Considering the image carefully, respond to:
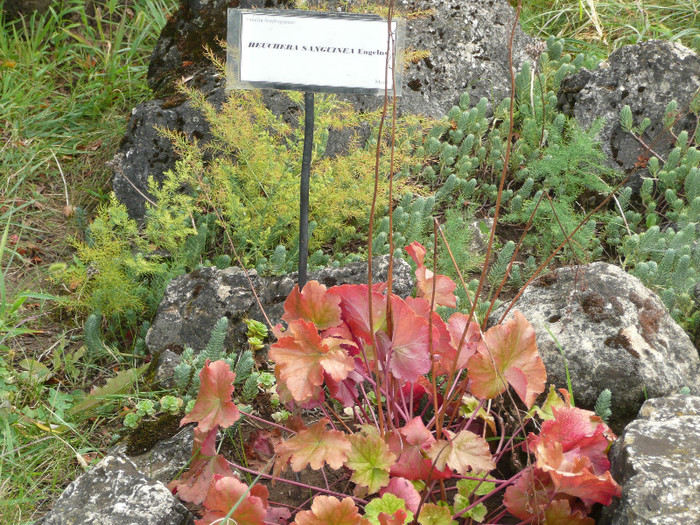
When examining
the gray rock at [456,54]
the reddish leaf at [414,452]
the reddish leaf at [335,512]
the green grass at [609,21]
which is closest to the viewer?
the reddish leaf at [335,512]

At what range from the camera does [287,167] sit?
3.05 m

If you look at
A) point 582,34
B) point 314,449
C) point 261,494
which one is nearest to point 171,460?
point 261,494

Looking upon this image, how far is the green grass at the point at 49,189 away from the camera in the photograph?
2.36 m

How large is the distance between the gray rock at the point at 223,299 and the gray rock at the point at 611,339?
55 centimetres

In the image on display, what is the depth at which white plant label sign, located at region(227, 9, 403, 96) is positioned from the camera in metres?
2.29

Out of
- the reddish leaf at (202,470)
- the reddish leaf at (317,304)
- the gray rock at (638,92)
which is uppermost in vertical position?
the gray rock at (638,92)

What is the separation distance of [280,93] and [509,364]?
7.37ft

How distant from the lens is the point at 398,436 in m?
1.84

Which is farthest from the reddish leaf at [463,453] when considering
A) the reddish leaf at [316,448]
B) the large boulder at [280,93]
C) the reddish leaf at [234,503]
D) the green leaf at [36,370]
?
the large boulder at [280,93]

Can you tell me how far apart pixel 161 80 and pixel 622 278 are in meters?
2.68

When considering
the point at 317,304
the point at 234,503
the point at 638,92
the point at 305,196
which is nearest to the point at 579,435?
the point at 317,304

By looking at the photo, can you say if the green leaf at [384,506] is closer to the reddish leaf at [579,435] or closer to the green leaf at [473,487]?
the green leaf at [473,487]

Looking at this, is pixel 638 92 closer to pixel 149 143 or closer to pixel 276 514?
pixel 149 143

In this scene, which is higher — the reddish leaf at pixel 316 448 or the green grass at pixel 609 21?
the green grass at pixel 609 21
